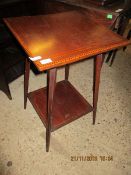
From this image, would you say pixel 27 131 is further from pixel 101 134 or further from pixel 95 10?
pixel 95 10

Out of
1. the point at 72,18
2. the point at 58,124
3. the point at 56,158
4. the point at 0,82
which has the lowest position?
the point at 56,158

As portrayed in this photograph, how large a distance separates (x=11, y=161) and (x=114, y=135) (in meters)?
0.80

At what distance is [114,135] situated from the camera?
129 centimetres

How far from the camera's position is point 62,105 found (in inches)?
50.9

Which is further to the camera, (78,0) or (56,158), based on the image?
(78,0)

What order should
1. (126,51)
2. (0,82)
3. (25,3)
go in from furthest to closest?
(126,51), (0,82), (25,3)

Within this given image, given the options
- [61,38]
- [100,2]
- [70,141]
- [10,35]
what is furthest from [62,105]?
[100,2]

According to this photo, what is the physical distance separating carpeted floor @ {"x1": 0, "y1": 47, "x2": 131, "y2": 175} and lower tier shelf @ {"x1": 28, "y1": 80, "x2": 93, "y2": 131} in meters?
0.16

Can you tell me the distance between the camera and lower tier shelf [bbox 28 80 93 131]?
1.17 m

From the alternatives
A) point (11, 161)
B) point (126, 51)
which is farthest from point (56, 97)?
point (126, 51)

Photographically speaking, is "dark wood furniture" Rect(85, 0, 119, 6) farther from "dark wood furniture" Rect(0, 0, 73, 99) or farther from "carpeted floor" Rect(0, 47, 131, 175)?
"carpeted floor" Rect(0, 47, 131, 175)

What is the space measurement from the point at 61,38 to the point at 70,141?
2.57 feet

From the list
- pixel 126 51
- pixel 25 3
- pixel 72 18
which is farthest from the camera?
pixel 126 51

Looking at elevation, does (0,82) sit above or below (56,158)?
above
